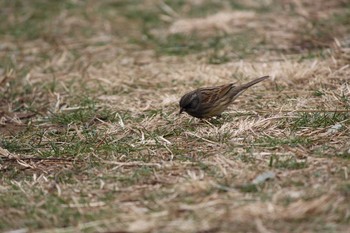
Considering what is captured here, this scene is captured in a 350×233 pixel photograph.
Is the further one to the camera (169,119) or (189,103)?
(169,119)

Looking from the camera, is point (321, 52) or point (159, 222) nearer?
point (159, 222)

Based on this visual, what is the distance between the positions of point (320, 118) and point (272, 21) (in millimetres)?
4189

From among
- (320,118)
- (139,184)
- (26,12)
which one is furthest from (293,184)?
(26,12)

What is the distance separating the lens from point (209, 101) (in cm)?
665

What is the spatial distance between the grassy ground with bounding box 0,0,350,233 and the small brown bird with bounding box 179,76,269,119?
135 millimetres

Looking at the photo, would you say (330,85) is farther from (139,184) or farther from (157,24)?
(157,24)

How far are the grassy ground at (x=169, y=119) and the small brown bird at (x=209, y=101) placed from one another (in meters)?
0.13

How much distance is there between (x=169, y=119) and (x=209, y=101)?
18.4 inches

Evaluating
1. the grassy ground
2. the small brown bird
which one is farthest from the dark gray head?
the grassy ground

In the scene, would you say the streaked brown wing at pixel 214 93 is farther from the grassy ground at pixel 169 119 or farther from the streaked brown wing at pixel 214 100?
the grassy ground at pixel 169 119

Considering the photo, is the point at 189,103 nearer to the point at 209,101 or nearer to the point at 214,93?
the point at 209,101

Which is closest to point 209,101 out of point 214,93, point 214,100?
point 214,100

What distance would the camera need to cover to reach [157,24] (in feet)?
35.3

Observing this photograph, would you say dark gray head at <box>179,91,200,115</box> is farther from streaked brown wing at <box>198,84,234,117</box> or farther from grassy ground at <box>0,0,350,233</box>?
grassy ground at <box>0,0,350,233</box>
